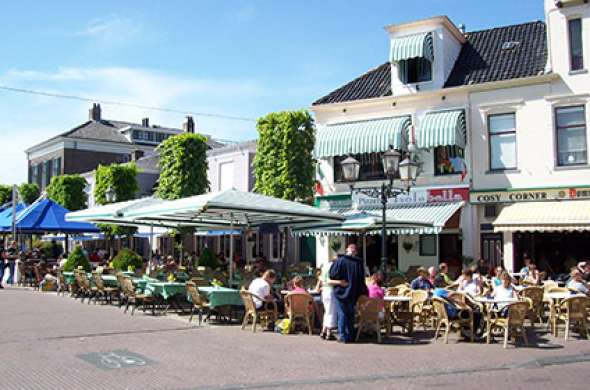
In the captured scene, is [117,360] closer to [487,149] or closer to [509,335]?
[509,335]

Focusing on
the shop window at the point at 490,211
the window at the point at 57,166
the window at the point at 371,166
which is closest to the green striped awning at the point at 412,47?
the window at the point at 371,166

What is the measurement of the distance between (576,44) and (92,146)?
42324 millimetres

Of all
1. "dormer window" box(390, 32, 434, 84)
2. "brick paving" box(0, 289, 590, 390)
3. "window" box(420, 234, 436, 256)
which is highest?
"dormer window" box(390, 32, 434, 84)

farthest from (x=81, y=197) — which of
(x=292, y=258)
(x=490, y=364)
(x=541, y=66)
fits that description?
(x=490, y=364)

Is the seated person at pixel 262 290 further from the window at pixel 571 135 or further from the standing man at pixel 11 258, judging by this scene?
the standing man at pixel 11 258

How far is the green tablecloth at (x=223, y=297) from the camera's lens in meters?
13.4

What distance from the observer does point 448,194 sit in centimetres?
2166

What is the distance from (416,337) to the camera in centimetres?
1242

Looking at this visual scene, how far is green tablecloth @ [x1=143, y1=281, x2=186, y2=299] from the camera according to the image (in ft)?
49.5

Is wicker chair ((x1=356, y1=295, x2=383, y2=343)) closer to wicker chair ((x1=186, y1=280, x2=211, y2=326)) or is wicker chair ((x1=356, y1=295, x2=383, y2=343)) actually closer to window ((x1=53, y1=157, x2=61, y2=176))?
wicker chair ((x1=186, y1=280, x2=211, y2=326))

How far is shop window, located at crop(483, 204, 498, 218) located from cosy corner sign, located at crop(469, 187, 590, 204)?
305 millimetres

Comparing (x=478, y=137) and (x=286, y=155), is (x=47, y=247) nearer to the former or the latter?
(x=286, y=155)

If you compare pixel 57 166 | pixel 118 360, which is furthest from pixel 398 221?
pixel 57 166

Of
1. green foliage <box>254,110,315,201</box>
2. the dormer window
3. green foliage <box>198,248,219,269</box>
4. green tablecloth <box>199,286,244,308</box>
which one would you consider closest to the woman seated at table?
green tablecloth <box>199,286,244,308</box>
